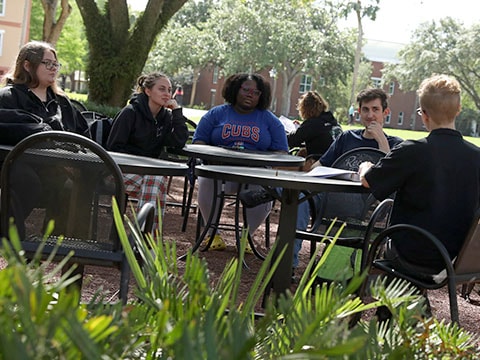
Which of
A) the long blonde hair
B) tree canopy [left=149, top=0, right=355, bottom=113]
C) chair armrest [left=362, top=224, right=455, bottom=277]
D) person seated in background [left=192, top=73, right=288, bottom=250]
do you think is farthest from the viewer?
tree canopy [left=149, top=0, right=355, bottom=113]

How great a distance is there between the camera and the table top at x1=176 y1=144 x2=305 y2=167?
5.70 metres

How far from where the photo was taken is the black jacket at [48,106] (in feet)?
15.4

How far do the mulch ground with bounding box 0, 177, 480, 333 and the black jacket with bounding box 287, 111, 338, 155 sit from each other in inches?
35.2

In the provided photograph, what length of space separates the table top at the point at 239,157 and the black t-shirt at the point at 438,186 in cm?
203

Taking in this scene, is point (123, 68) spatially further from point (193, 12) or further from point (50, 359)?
point (193, 12)

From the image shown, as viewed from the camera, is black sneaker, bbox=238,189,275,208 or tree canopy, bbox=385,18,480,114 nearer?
black sneaker, bbox=238,189,275,208

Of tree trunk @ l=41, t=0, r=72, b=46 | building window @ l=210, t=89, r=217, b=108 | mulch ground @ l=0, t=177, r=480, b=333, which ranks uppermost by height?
tree trunk @ l=41, t=0, r=72, b=46

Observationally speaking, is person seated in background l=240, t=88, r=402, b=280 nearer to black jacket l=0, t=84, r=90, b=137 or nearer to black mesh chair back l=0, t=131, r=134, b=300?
black jacket l=0, t=84, r=90, b=137

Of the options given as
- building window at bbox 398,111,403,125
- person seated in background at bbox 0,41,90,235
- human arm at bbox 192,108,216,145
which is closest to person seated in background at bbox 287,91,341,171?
human arm at bbox 192,108,216,145

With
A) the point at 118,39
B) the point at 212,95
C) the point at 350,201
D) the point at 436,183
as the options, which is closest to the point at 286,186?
the point at 436,183

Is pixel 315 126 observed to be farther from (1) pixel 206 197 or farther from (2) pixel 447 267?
(2) pixel 447 267

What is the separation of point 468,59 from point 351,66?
414 inches

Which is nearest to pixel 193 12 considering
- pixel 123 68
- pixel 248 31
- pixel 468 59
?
pixel 248 31

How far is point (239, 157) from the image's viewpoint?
572 cm
